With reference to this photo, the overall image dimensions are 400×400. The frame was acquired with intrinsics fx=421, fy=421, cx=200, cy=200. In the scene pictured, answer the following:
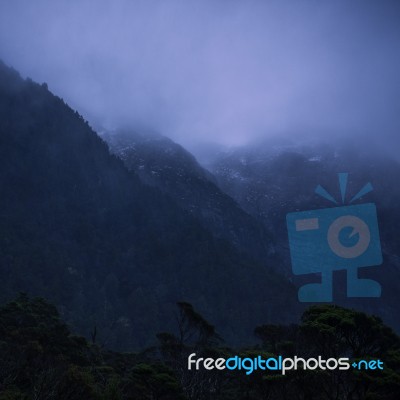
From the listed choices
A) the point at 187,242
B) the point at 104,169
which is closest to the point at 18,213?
the point at 104,169

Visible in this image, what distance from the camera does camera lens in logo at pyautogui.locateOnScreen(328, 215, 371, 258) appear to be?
82.3 feet

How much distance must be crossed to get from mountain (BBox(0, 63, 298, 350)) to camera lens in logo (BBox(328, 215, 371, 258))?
55753 millimetres

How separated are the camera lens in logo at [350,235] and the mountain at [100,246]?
55753mm

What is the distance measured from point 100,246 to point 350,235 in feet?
288

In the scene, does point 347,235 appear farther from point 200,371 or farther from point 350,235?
point 200,371

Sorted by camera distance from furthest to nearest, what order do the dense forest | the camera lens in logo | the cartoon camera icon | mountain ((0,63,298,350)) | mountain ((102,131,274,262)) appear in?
1. mountain ((102,131,274,262))
2. mountain ((0,63,298,350))
3. the cartoon camera icon
4. the camera lens in logo
5. the dense forest

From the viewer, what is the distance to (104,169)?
12769 centimetres

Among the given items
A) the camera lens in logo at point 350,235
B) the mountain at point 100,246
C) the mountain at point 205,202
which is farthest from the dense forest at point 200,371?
the mountain at point 205,202

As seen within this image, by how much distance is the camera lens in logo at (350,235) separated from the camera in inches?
988

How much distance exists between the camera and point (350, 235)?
80.0ft

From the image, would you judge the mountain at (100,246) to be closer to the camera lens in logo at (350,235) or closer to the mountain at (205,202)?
the mountain at (205,202)

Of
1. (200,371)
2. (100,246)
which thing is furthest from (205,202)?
(200,371)

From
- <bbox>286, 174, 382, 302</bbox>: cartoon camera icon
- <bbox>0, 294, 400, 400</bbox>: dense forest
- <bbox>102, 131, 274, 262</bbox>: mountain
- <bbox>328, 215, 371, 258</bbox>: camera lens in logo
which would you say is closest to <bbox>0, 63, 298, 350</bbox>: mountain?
<bbox>102, 131, 274, 262</bbox>: mountain

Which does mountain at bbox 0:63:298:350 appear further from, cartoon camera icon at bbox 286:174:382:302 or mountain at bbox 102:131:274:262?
cartoon camera icon at bbox 286:174:382:302
